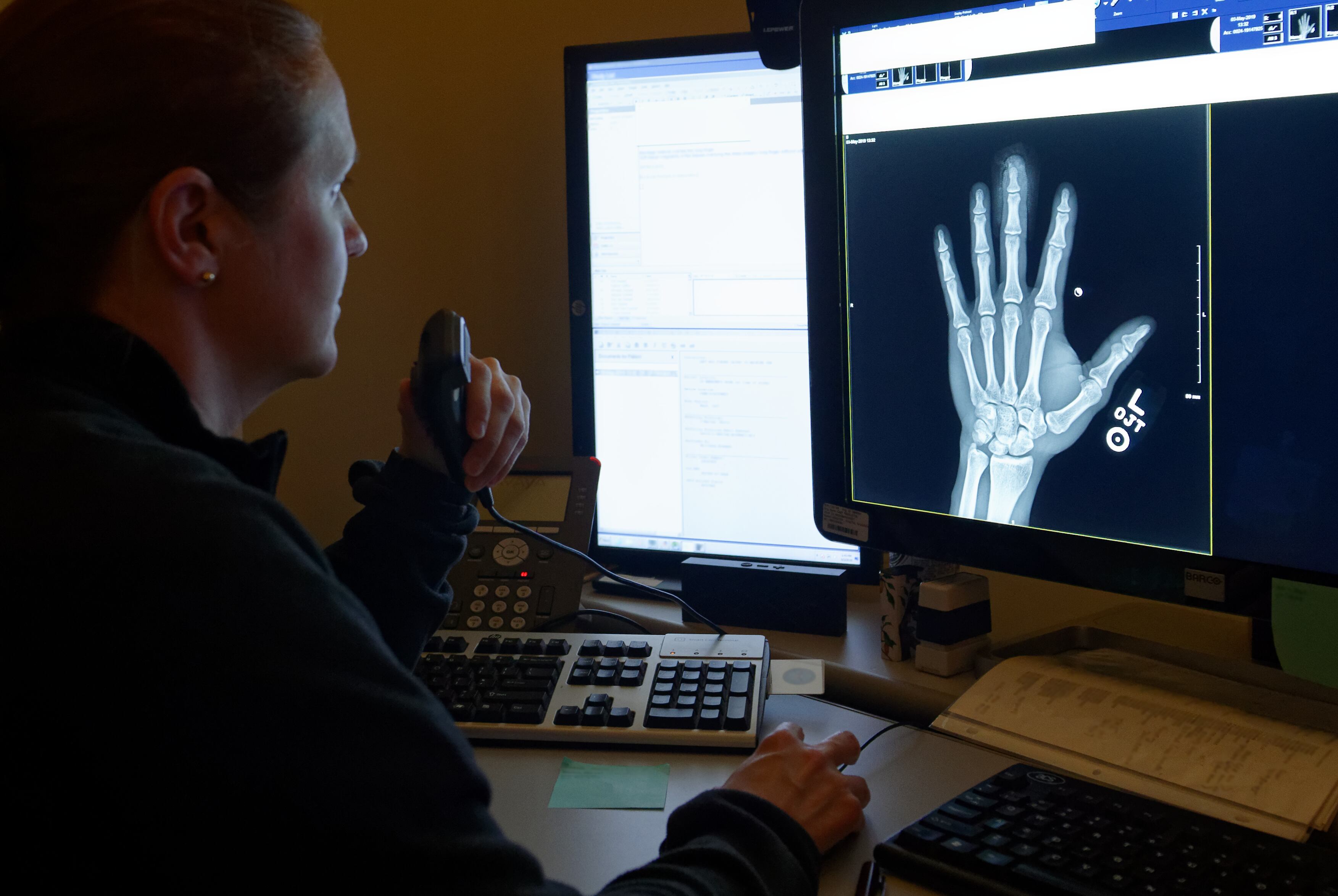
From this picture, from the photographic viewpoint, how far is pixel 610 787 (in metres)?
0.88

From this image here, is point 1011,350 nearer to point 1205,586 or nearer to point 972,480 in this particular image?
point 972,480

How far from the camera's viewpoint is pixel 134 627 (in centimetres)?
51

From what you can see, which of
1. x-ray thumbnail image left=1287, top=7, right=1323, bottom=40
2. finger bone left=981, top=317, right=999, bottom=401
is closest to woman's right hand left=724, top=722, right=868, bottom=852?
finger bone left=981, top=317, right=999, bottom=401

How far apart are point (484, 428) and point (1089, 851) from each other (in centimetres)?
65

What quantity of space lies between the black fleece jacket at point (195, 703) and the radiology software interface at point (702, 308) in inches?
32.6

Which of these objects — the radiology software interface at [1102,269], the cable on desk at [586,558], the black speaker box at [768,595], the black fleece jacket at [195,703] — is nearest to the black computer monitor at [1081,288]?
the radiology software interface at [1102,269]

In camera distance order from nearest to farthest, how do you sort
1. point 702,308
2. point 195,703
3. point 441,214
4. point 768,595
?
point 195,703 → point 768,595 → point 702,308 → point 441,214

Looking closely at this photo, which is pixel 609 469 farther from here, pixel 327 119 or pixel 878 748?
pixel 327 119

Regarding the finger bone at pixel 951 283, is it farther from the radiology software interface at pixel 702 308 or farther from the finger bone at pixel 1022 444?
the radiology software interface at pixel 702 308

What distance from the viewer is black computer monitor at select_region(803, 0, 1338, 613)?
2.57 ft

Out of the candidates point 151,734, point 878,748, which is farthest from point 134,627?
point 878,748

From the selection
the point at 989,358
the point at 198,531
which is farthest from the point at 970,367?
the point at 198,531

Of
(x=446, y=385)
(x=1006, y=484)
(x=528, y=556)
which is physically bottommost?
(x=528, y=556)

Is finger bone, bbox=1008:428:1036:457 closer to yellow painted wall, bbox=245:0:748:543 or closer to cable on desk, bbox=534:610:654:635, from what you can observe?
cable on desk, bbox=534:610:654:635
